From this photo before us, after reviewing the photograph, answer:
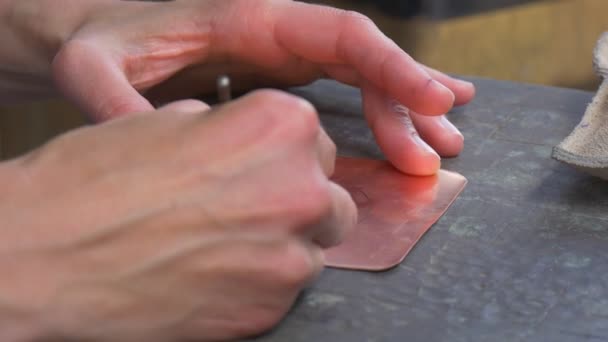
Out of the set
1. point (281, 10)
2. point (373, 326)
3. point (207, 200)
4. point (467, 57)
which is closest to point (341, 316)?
point (373, 326)

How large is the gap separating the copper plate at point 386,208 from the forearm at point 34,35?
38 cm

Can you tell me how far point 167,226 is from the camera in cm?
56

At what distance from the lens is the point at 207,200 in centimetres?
56

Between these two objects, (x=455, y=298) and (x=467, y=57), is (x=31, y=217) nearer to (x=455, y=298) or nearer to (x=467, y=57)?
(x=455, y=298)

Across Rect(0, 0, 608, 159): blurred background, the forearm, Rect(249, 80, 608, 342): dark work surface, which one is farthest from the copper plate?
Rect(0, 0, 608, 159): blurred background

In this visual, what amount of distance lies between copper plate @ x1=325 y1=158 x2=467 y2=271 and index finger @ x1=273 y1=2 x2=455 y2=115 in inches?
2.8

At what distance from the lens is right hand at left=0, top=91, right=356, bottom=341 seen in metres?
0.55

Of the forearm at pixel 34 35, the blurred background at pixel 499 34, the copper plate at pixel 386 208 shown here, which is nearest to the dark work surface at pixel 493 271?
the copper plate at pixel 386 208

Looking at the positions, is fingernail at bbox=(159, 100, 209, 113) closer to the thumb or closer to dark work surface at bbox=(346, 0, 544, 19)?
the thumb

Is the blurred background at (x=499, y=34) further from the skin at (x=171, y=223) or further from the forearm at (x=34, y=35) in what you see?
the skin at (x=171, y=223)

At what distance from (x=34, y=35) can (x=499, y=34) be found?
198cm

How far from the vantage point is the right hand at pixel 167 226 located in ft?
1.82

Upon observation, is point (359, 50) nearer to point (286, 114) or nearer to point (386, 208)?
point (386, 208)

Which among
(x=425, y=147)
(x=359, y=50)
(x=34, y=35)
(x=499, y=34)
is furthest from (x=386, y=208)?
(x=499, y=34)
